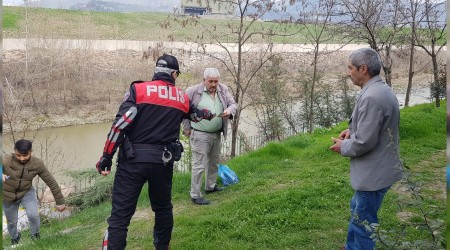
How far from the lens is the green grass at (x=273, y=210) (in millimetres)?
4781

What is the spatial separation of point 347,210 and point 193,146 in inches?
78.7

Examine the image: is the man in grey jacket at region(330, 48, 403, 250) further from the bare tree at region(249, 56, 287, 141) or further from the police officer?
the bare tree at region(249, 56, 287, 141)

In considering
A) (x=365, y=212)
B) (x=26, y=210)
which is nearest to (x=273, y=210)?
(x=365, y=212)

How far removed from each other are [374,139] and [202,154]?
2.79 m

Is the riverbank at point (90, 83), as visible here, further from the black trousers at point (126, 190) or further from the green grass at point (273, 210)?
the black trousers at point (126, 190)

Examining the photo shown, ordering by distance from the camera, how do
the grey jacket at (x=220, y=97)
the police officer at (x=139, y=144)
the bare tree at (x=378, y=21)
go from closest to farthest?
the police officer at (x=139, y=144), the grey jacket at (x=220, y=97), the bare tree at (x=378, y=21)

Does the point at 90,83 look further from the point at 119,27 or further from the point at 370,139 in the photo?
the point at 370,139

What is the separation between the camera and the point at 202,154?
5844 mm

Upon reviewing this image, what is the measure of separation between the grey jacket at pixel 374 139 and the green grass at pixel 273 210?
0.97 ft

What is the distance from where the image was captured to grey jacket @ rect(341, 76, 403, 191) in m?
3.38

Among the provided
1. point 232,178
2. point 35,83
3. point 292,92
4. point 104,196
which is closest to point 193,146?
point 232,178

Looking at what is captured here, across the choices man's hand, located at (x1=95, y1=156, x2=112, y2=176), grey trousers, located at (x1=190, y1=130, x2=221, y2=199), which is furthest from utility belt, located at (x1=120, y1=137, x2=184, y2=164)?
grey trousers, located at (x1=190, y1=130, x2=221, y2=199)

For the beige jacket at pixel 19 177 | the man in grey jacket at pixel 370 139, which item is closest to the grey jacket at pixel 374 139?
the man in grey jacket at pixel 370 139

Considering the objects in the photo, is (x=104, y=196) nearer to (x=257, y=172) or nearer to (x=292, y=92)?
(x=257, y=172)
